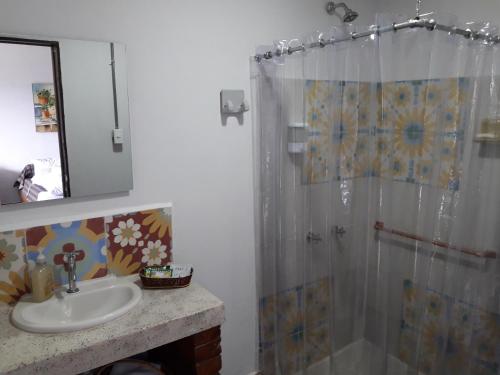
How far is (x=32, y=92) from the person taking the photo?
1.57 metres

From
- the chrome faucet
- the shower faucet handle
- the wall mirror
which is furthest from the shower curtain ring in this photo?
the chrome faucet

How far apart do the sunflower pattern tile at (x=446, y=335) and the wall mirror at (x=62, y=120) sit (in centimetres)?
143

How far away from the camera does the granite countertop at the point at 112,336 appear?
1.29 metres

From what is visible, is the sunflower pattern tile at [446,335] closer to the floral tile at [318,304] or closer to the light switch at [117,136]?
the floral tile at [318,304]

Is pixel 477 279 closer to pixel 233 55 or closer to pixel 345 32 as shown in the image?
pixel 345 32

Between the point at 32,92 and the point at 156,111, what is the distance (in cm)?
53

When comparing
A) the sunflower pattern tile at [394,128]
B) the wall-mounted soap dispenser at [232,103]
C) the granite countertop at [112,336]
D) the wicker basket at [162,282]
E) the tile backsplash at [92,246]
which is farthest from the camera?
the wall-mounted soap dispenser at [232,103]

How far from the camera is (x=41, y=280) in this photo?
1589 millimetres

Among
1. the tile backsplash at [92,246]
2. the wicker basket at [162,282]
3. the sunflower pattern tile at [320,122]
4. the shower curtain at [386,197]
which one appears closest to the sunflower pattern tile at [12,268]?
the tile backsplash at [92,246]

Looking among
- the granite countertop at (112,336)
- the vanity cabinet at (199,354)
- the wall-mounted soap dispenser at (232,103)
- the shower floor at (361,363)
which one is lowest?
the shower floor at (361,363)

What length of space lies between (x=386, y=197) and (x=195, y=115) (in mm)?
1010

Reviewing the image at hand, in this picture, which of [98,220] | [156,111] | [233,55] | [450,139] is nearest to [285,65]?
[233,55]

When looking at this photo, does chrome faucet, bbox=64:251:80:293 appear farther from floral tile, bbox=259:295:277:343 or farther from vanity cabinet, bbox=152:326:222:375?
floral tile, bbox=259:295:277:343

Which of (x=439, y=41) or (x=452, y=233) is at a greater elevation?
(x=439, y=41)
